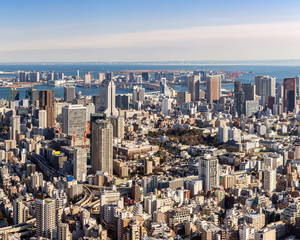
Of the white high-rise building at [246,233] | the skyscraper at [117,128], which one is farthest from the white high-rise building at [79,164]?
the white high-rise building at [246,233]

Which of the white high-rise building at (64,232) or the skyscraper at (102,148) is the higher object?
the skyscraper at (102,148)

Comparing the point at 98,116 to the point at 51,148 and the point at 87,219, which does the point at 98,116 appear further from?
the point at 87,219

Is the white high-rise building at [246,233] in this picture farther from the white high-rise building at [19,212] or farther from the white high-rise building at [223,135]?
the white high-rise building at [223,135]

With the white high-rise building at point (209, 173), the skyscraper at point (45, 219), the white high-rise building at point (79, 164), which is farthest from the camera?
the white high-rise building at point (79, 164)

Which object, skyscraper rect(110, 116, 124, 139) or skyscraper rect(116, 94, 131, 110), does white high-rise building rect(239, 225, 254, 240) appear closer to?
skyscraper rect(110, 116, 124, 139)

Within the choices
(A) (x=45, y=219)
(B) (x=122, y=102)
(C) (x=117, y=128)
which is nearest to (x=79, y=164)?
(A) (x=45, y=219)

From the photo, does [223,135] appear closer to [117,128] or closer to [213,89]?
[117,128]
